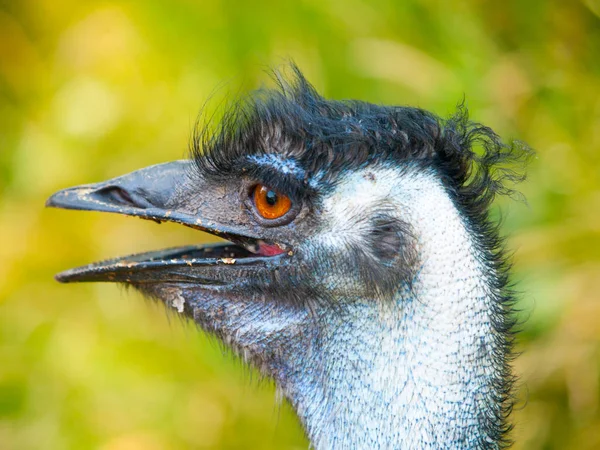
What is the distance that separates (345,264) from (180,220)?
37cm

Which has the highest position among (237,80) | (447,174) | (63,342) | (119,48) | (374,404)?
(119,48)

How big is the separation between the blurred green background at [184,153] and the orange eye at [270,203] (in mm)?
1072

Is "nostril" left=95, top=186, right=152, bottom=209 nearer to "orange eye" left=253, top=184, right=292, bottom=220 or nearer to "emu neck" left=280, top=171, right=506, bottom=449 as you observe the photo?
"orange eye" left=253, top=184, right=292, bottom=220

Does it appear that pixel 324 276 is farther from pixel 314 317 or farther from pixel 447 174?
pixel 447 174

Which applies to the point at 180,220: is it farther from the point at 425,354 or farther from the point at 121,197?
the point at 425,354

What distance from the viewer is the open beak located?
1746 millimetres

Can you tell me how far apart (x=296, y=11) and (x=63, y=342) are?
189 centimetres

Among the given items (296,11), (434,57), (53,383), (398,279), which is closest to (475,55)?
(434,57)

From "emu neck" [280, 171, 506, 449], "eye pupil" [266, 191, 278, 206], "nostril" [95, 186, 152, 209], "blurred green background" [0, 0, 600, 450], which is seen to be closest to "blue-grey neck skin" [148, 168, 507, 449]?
"emu neck" [280, 171, 506, 449]

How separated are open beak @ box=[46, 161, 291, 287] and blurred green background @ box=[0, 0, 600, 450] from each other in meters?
0.97

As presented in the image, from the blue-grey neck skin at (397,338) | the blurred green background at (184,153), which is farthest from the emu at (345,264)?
the blurred green background at (184,153)

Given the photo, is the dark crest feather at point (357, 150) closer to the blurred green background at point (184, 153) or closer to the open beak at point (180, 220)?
the open beak at point (180, 220)

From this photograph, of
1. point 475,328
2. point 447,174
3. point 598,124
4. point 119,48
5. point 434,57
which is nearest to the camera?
point 475,328

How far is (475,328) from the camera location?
1.62m
